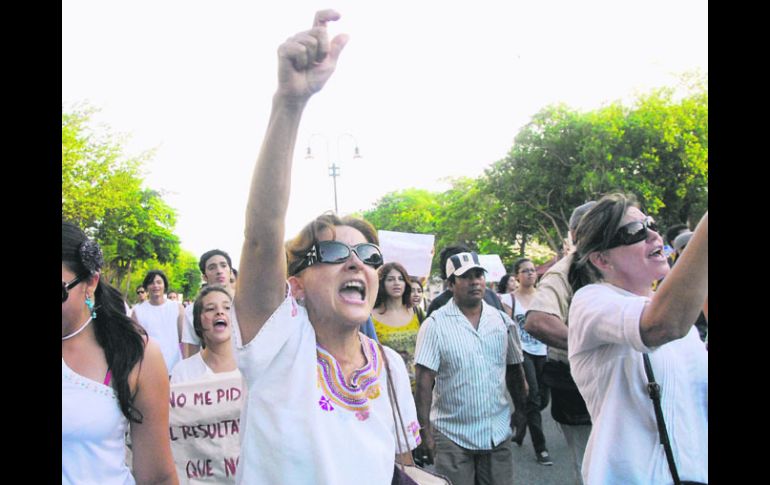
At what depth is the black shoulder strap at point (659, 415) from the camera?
212cm

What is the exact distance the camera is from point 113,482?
2.14 meters

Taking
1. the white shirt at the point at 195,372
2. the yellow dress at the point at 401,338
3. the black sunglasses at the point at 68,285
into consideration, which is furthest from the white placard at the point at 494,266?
the black sunglasses at the point at 68,285

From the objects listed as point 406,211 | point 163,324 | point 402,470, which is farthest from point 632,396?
point 406,211

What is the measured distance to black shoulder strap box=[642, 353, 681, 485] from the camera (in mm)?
2115

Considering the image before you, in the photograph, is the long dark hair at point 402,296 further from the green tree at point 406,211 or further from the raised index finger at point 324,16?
the green tree at point 406,211

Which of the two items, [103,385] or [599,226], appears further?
[599,226]

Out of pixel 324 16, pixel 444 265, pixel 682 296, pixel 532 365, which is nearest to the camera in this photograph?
pixel 324 16

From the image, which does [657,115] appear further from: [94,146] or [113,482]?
[113,482]

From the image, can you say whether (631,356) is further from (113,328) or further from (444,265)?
(444,265)

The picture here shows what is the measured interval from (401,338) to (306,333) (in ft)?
12.7

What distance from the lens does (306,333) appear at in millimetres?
1976
